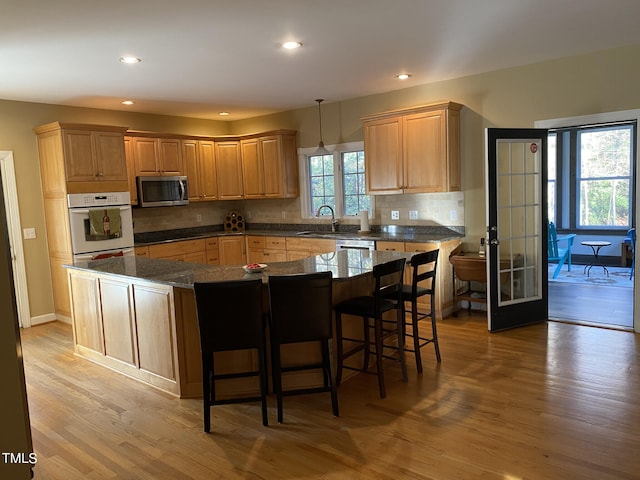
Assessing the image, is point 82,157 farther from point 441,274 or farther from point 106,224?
point 441,274

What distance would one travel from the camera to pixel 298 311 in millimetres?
2975

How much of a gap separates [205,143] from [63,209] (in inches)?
92.5

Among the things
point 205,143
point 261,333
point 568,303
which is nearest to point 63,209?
point 205,143

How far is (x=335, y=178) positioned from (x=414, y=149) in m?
1.51

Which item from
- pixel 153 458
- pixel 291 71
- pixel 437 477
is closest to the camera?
pixel 437 477

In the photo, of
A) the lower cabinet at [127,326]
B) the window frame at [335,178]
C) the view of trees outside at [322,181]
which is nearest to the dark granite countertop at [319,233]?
the window frame at [335,178]

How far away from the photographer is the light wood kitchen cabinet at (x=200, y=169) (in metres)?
6.90

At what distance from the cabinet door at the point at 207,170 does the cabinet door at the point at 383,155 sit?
2.53 meters

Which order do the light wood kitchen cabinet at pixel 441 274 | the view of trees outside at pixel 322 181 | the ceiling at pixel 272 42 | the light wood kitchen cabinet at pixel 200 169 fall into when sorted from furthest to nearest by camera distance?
1. the light wood kitchen cabinet at pixel 200 169
2. the view of trees outside at pixel 322 181
3. the light wood kitchen cabinet at pixel 441 274
4. the ceiling at pixel 272 42

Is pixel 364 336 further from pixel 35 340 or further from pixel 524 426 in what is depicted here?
pixel 35 340

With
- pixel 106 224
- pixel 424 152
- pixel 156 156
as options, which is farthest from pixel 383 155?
pixel 106 224

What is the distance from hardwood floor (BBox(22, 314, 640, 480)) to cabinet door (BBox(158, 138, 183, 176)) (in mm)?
3255

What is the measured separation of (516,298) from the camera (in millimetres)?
4859

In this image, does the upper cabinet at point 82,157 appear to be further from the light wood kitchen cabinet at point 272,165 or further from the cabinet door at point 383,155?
the cabinet door at point 383,155
